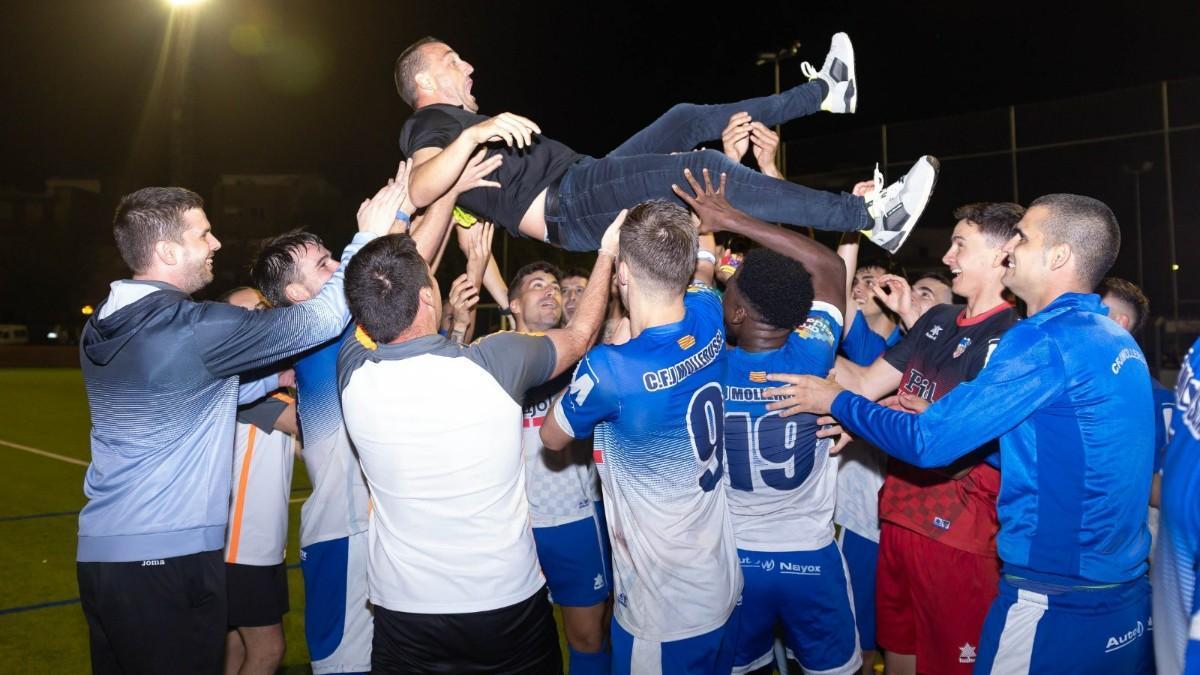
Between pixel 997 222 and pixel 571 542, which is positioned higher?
pixel 997 222

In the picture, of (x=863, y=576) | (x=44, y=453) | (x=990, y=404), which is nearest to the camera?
(x=990, y=404)

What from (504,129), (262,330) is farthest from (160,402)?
(504,129)

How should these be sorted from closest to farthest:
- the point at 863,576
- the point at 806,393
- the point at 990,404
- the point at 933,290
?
the point at 990,404 < the point at 806,393 < the point at 863,576 < the point at 933,290

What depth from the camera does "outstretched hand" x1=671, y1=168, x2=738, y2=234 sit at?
4.02 meters

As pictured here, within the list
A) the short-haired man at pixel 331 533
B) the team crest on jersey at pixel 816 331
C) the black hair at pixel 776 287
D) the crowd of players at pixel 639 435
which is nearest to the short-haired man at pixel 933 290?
the crowd of players at pixel 639 435

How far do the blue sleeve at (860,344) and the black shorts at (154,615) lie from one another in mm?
3918

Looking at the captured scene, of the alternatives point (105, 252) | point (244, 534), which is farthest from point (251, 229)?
point (244, 534)

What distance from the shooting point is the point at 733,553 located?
3.69 m

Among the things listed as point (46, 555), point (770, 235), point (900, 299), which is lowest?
point (46, 555)

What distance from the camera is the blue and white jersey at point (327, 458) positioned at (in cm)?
423

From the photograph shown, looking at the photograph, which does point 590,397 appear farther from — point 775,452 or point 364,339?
point 775,452

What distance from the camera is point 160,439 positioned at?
3.44 meters

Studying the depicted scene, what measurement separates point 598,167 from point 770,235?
943mm

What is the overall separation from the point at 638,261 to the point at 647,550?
114 centimetres
